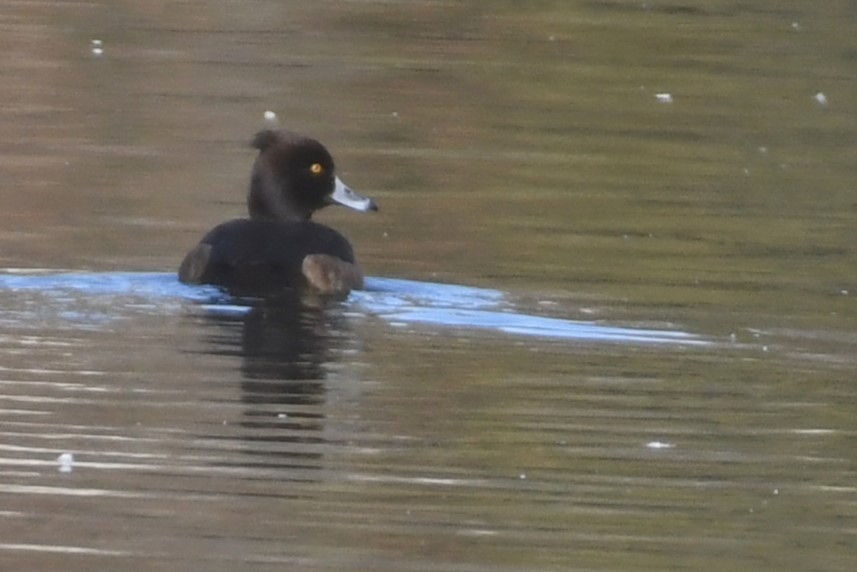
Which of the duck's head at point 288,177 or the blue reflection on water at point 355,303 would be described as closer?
the blue reflection on water at point 355,303

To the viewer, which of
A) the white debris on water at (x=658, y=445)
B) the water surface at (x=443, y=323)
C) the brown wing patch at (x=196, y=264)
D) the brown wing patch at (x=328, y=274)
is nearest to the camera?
the water surface at (x=443, y=323)

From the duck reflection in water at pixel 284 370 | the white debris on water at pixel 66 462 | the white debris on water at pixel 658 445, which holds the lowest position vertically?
the duck reflection in water at pixel 284 370

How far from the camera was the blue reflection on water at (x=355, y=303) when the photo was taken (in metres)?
10.2

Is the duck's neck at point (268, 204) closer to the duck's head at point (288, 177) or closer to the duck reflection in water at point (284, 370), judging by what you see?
the duck's head at point (288, 177)

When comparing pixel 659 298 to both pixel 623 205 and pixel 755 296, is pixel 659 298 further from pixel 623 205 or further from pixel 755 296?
pixel 623 205

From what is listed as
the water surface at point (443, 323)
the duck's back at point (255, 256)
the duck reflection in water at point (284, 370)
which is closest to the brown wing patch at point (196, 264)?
the duck's back at point (255, 256)

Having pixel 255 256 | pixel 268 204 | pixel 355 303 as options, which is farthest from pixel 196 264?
pixel 268 204

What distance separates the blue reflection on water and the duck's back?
0.29ft

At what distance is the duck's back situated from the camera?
420 inches

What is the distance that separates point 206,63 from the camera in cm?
1931

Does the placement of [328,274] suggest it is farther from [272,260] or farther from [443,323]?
[443,323]

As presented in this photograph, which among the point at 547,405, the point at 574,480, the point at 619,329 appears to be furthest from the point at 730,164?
the point at 574,480

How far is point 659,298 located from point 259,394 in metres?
2.86

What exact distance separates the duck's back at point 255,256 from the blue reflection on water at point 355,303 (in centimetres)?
9
